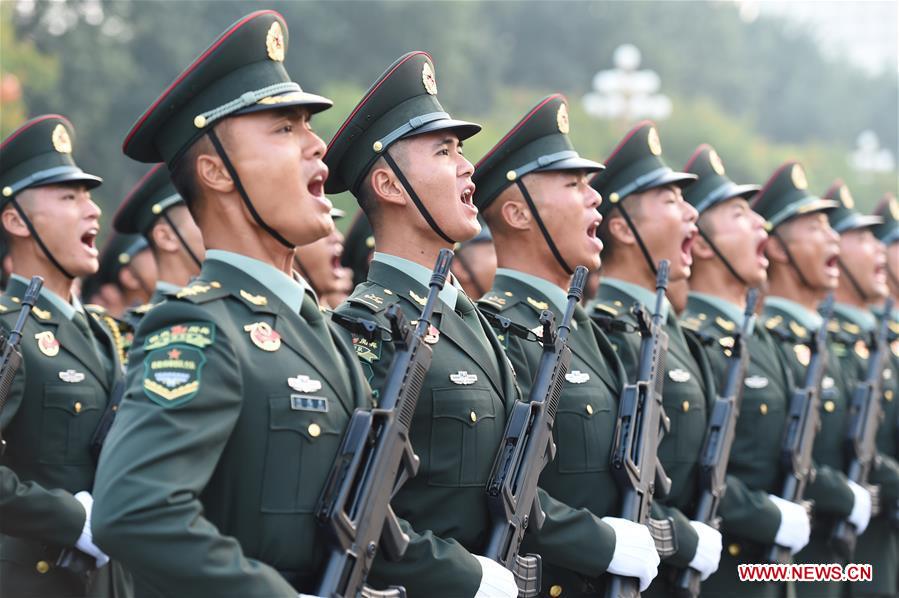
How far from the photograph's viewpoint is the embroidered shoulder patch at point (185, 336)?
3.46m

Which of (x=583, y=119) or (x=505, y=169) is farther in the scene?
(x=583, y=119)

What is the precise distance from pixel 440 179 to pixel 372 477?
140cm

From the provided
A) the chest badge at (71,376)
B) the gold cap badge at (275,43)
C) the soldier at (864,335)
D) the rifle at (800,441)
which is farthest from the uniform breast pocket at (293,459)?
the soldier at (864,335)

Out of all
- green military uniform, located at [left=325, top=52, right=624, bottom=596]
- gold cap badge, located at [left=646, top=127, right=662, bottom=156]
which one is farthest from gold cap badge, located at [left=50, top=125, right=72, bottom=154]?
gold cap badge, located at [left=646, top=127, right=662, bottom=156]

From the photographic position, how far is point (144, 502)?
3207 mm

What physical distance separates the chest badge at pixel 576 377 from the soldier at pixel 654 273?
56 centimetres

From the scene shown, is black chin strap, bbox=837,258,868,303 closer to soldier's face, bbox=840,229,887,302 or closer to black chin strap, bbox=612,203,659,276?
soldier's face, bbox=840,229,887,302

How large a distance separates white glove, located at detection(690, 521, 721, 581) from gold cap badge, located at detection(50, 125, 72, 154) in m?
3.21

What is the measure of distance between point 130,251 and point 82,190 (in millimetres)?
2853

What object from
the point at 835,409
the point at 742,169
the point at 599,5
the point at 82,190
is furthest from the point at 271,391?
the point at 599,5

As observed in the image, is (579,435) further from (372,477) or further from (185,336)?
(185,336)

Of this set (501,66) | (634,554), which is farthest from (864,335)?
(501,66)

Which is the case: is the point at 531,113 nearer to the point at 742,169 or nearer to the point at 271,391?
the point at 271,391

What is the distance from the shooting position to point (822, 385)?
306 inches
